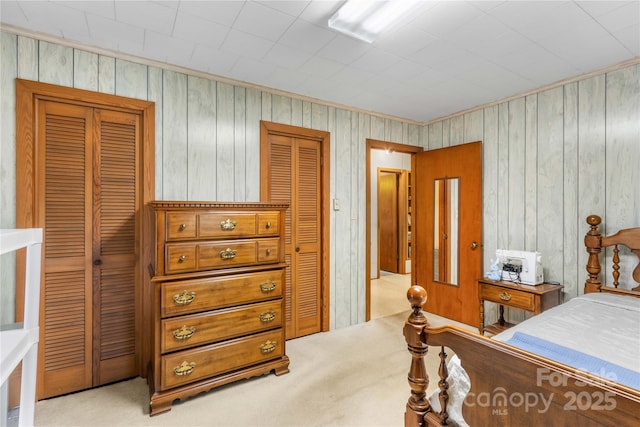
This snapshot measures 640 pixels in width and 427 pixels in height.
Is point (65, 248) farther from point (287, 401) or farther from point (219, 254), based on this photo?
point (287, 401)

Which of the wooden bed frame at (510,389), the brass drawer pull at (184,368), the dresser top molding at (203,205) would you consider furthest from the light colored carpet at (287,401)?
the dresser top molding at (203,205)

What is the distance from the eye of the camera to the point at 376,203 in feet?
19.5

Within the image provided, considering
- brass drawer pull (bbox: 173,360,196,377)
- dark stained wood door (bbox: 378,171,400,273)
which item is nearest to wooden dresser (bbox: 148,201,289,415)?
brass drawer pull (bbox: 173,360,196,377)

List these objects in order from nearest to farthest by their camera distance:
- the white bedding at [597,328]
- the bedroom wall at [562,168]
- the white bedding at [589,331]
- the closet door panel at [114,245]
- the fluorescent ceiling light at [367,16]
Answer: the white bedding at [589,331] → the white bedding at [597,328] → the fluorescent ceiling light at [367,16] → the closet door panel at [114,245] → the bedroom wall at [562,168]

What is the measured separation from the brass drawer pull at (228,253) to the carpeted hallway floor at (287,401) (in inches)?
38.7

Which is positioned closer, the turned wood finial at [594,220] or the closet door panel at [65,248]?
the closet door panel at [65,248]

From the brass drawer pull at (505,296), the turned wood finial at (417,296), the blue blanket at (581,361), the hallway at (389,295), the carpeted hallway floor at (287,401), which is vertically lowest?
the carpeted hallway floor at (287,401)

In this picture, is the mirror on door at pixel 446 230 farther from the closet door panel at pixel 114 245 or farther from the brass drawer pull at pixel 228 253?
the closet door panel at pixel 114 245

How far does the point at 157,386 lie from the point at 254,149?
2.00 meters

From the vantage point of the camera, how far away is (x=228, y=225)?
2246 millimetres

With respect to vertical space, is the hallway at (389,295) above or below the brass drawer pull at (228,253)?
below

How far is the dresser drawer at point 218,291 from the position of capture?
2049 millimetres

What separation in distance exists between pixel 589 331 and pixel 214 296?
225cm

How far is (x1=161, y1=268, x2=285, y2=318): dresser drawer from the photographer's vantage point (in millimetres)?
2049
